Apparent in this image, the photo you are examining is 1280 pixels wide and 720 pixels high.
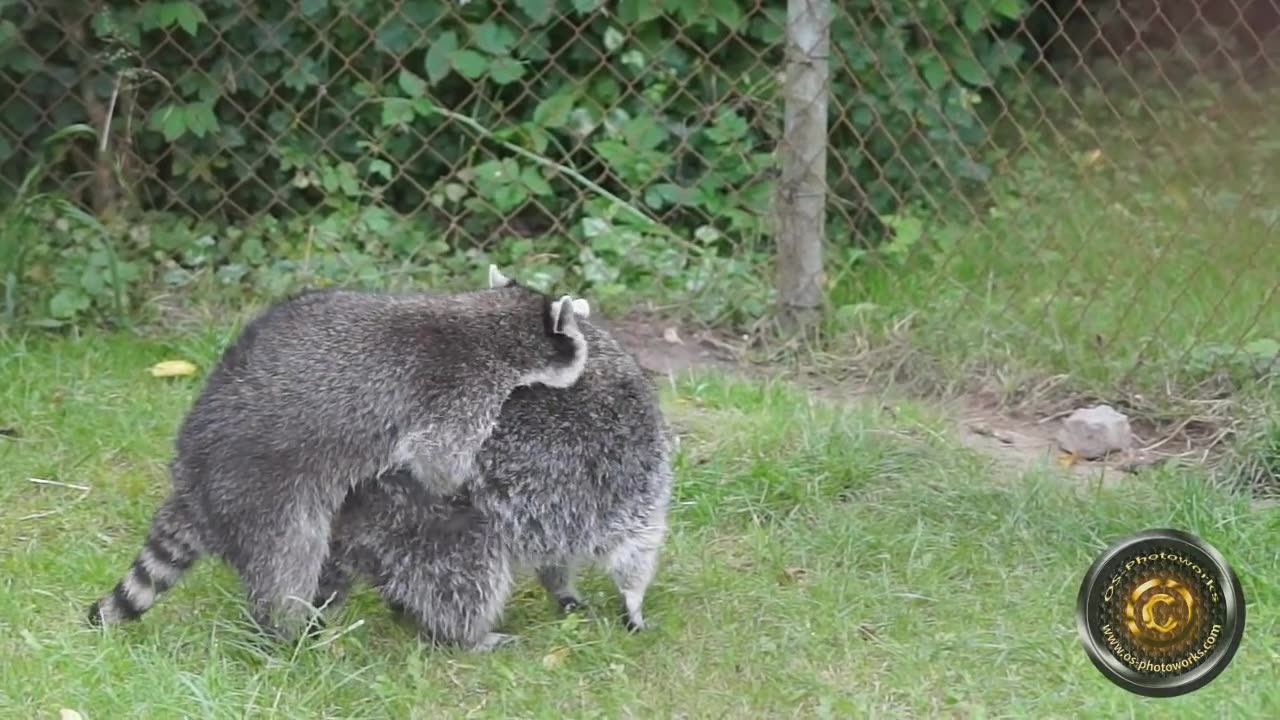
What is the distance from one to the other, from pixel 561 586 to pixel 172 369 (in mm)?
1707

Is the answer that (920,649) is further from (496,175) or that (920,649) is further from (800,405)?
(496,175)

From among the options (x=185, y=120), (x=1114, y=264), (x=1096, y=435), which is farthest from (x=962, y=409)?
(x=185, y=120)

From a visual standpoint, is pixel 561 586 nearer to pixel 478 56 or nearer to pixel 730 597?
pixel 730 597

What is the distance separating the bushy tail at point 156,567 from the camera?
344 centimetres

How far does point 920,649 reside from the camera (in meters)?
3.58

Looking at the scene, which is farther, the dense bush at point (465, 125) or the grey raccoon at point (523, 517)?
the dense bush at point (465, 125)

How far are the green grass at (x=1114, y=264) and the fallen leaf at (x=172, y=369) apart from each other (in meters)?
2.00

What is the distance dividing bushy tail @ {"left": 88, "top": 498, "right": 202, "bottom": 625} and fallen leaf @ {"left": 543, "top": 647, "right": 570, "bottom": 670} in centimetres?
74

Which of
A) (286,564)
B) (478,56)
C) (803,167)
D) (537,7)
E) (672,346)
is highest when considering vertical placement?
(537,7)

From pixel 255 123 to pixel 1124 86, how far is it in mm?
3645

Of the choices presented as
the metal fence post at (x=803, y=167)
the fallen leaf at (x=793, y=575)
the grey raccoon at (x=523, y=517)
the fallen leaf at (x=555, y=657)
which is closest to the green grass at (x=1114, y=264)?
the metal fence post at (x=803, y=167)

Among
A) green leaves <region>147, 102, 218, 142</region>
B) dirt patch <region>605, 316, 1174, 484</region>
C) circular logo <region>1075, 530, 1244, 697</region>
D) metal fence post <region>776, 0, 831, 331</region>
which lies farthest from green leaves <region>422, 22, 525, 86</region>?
circular logo <region>1075, 530, 1244, 697</region>

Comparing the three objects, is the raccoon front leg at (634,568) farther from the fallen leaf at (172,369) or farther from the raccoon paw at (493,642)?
the fallen leaf at (172,369)

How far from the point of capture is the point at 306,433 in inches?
133
